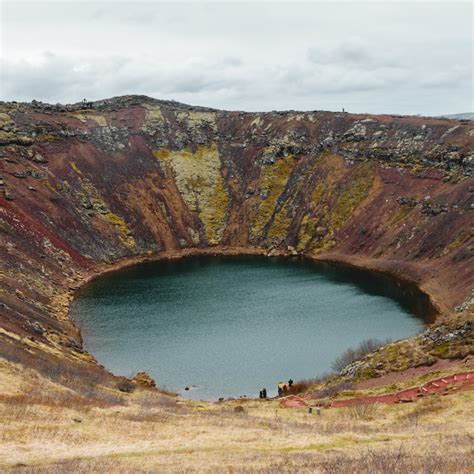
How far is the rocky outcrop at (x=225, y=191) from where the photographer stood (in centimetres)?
9819

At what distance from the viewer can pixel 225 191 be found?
466 ft

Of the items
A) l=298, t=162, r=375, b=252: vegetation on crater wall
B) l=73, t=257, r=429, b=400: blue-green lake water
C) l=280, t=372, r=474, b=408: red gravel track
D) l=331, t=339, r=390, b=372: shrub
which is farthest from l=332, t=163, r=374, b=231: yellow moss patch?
l=280, t=372, r=474, b=408: red gravel track

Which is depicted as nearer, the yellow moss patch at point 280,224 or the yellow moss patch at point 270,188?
the yellow moss patch at point 280,224

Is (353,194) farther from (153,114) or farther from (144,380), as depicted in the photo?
(144,380)

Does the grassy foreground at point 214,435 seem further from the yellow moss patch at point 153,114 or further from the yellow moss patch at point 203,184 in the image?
the yellow moss patch at point 153,114

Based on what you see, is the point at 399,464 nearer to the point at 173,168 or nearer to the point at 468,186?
the point at 468,186

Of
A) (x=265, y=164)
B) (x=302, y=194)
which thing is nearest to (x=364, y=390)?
(x=302, y=194)

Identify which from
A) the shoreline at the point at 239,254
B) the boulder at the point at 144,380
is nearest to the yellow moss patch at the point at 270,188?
the shoreline at the point at 239,254

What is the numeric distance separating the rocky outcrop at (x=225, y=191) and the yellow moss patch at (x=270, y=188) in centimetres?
29

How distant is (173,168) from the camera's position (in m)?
144

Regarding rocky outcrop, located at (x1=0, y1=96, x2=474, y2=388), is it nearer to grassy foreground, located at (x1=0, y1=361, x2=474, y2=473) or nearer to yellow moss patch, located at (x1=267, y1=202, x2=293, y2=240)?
yellow moss patch, located at (x1=267, y1=202, x2=293, y2=240)

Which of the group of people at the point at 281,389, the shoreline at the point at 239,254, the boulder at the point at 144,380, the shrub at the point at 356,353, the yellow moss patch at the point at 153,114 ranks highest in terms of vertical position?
the yellow moss patch at the point at 153,114

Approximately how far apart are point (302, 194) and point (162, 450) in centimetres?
11118

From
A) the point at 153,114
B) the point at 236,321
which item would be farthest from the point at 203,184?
the point at 236,321
